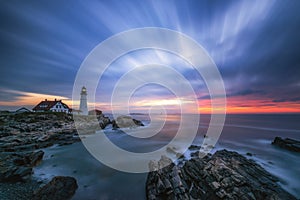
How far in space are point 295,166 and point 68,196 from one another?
16396 millimetres

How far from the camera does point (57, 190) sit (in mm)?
5551

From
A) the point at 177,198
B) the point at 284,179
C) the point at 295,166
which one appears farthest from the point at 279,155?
the point at 177,198

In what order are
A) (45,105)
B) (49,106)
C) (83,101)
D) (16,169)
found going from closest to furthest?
(16,169), (49,106), (45,105), (83,101)

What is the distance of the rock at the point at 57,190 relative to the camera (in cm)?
521

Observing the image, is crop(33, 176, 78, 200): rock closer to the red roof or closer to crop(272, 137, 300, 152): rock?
crop(272, 137, 300, 152): rock

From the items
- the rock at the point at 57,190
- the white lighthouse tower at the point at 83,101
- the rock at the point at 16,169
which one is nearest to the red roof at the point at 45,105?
the white lighthouse tower at the point at 83,101

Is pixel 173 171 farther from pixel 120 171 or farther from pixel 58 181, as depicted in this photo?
pixel 58 181

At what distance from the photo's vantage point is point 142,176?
8086mm

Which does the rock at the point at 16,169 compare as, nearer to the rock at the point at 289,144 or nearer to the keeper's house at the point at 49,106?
the rock at the point at 289,144

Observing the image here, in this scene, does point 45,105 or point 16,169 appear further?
point 45,105

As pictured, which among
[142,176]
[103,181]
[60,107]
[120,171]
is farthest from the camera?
[60,107]

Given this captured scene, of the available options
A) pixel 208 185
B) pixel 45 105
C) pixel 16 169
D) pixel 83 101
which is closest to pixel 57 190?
pixel 16 169

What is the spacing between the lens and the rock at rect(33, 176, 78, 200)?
17.1ft

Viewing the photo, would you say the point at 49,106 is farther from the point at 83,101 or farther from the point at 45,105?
the point at 83,101
